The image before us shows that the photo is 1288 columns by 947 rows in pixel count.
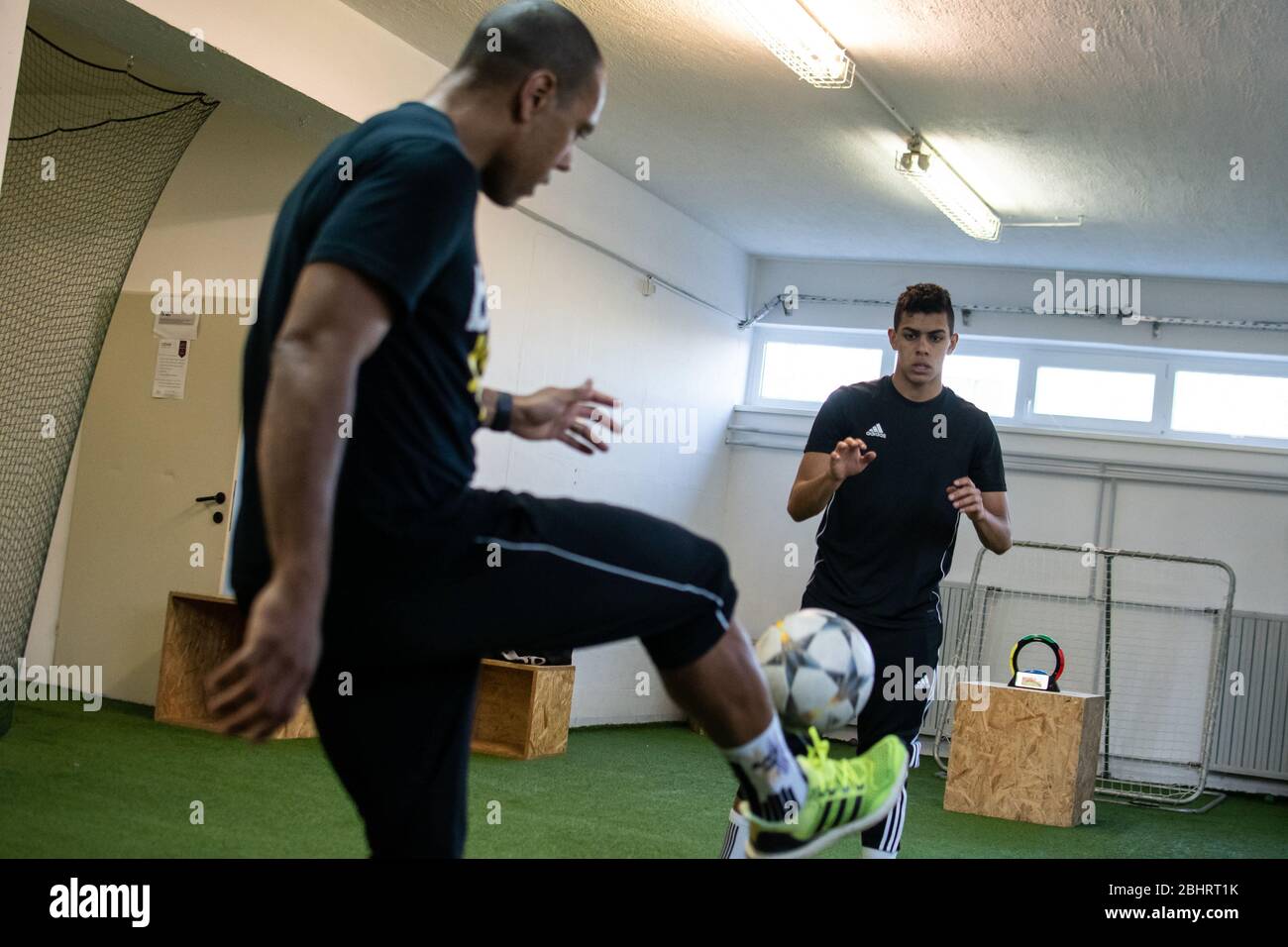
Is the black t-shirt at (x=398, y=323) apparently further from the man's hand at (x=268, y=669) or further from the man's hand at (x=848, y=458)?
the man's hand at (x=848, y=458)

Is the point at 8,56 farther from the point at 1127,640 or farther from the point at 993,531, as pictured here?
the point at 1127,640

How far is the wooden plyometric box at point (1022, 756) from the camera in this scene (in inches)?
248

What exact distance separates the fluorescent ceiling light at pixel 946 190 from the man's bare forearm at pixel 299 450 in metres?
5.84

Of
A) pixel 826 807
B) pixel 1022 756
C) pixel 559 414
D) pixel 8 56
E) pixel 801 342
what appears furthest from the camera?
pixel 801 342

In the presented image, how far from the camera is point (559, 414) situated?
6.89 feet

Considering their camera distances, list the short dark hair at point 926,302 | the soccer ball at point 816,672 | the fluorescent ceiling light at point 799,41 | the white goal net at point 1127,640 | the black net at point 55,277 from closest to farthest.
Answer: the soccer ball at point 816,672
the short dark hair at point 926,302
the black net at point 55,277
the fluorescent ceiling light at point 799,41
the white goal net at point 1127,640

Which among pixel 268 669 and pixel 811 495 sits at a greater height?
pixel 811 495

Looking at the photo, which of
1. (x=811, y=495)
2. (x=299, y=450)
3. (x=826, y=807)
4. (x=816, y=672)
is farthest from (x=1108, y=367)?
(x=299, y=450)

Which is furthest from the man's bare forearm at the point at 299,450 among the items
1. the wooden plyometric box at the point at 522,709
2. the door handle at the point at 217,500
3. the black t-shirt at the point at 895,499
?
the door handle at the point at 217,500

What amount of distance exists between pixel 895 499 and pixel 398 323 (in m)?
2.23

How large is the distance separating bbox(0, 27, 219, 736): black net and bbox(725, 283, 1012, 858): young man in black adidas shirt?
3023 mm

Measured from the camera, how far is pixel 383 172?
145 centimetres

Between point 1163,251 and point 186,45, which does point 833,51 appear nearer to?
point 186,45

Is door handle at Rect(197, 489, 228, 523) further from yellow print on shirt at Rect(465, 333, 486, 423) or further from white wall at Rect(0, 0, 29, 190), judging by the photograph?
yellow print on shirt at Rect(465, 333, 486, 423)
